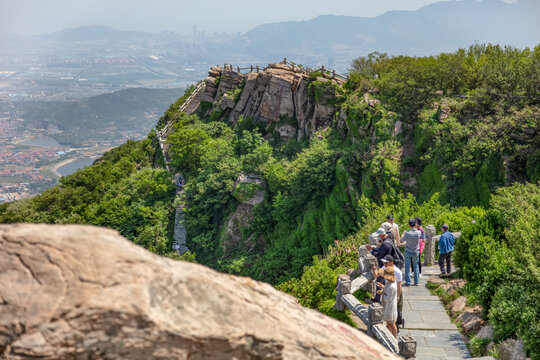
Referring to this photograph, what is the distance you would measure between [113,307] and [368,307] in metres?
5.14

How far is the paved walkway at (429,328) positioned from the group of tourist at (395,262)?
394 mm

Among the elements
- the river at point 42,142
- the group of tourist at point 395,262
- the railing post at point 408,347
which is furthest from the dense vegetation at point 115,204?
the river at point 42,142

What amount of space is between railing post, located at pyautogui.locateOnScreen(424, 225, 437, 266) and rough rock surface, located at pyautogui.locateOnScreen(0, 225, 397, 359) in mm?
8083

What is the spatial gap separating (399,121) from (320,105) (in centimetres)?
657

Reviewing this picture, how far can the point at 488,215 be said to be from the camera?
32.1 ft

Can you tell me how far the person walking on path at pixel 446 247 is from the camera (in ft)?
32.1

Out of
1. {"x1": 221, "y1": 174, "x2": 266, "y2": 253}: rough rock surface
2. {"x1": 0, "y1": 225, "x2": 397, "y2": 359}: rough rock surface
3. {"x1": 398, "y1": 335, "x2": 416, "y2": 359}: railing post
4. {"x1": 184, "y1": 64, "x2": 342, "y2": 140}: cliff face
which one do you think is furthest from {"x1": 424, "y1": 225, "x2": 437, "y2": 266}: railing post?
{"x1": 184, "y1": 64, "x2": 342, "y2": 140}: cliff face

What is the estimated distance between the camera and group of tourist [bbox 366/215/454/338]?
7.07 m

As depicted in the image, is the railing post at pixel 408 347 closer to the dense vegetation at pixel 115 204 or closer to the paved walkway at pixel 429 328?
the paved walkway at pixel 429 328

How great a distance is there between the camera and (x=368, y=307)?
716 centimetres

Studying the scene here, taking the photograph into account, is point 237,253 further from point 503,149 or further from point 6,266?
point 6,266

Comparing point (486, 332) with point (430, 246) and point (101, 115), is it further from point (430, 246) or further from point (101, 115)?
point (101, 115)

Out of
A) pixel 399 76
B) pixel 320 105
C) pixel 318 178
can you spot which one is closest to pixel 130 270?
pixel 318 178

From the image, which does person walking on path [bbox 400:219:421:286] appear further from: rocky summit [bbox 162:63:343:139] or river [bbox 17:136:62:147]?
river [bbox 17:136:62:147]
